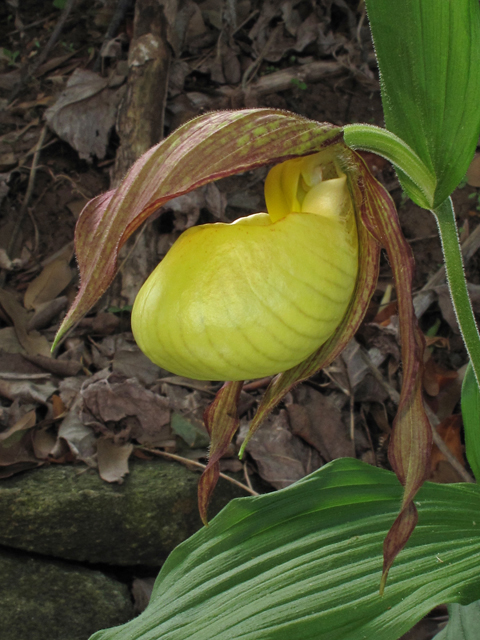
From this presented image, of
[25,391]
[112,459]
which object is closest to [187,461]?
[112,459]

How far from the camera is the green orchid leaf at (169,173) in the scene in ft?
2.21

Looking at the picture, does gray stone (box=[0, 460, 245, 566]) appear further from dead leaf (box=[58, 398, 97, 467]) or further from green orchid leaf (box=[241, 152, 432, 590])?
green orchid leaf (box=[241, 152, 432, 590])

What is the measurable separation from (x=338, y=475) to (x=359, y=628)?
277 millimetres

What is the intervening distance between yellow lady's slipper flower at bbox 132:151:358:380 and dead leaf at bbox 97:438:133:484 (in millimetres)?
748

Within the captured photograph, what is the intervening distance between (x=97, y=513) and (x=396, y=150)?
3.82ft

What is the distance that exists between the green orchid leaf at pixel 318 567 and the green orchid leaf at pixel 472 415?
132mm

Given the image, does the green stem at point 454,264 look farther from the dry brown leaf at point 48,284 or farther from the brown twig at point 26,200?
the brown twig at point 26,200

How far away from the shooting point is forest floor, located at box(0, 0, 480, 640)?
1572 mm

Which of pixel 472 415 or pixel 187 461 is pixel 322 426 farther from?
pixel 472 415

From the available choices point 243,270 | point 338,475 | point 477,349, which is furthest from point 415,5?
point 338,475

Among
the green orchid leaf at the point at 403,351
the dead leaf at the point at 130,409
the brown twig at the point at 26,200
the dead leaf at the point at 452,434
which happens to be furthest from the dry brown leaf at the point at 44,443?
the dead leaf at the point at 452,434

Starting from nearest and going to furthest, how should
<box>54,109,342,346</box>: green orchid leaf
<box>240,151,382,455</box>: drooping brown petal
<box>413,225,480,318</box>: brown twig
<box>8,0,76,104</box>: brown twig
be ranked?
<box>54,109,342,346</box>: green orchid leaf
<box>240,151,382,455</box>: drooping brown petal
<box>413,225,480,318</box>: brown twig
<box>8,0,76,104</box>: brown twig

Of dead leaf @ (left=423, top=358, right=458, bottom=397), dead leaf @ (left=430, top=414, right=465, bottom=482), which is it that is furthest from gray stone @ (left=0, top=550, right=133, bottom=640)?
dead leaf @ (left=423, top=358, right=458, bottom=397)

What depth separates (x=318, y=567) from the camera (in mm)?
919
